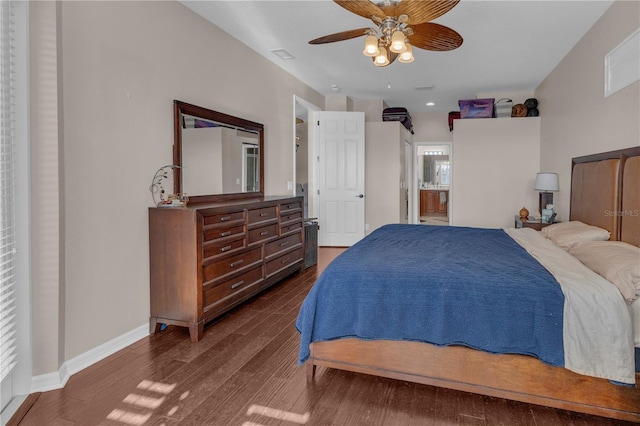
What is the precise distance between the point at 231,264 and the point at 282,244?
102 cm

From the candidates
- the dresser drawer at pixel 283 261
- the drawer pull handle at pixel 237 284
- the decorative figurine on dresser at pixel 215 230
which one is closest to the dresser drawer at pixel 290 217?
the decorative figurine on dresser at pixel 215 230

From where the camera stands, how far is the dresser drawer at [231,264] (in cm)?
294

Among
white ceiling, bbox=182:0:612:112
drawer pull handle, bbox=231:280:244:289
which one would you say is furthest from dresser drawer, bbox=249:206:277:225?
white ceiling, bbox=182:0:612:112

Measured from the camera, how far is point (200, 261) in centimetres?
282

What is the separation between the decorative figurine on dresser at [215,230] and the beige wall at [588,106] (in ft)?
10.1

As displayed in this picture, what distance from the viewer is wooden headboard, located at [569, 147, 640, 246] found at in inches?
108

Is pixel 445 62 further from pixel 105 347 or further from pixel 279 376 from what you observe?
pixel 105 347

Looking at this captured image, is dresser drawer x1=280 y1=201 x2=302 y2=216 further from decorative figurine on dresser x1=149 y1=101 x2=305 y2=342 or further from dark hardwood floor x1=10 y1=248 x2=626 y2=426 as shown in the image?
dark hardwood floor x1=10 y1=248 x2=626 y2=426

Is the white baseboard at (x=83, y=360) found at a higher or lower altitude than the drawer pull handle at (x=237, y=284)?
lower

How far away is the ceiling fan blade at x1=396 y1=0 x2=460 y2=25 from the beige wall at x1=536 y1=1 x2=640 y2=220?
1682mm

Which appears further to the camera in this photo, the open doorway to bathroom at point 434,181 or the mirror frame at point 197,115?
the open doorway to bathroom at point 434,181

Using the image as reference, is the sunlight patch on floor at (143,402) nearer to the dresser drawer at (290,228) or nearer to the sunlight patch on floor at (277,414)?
the sunlight patch on floor at (277,414)

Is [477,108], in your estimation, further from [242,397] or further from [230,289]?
[242,397]

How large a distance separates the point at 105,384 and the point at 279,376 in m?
0.99
